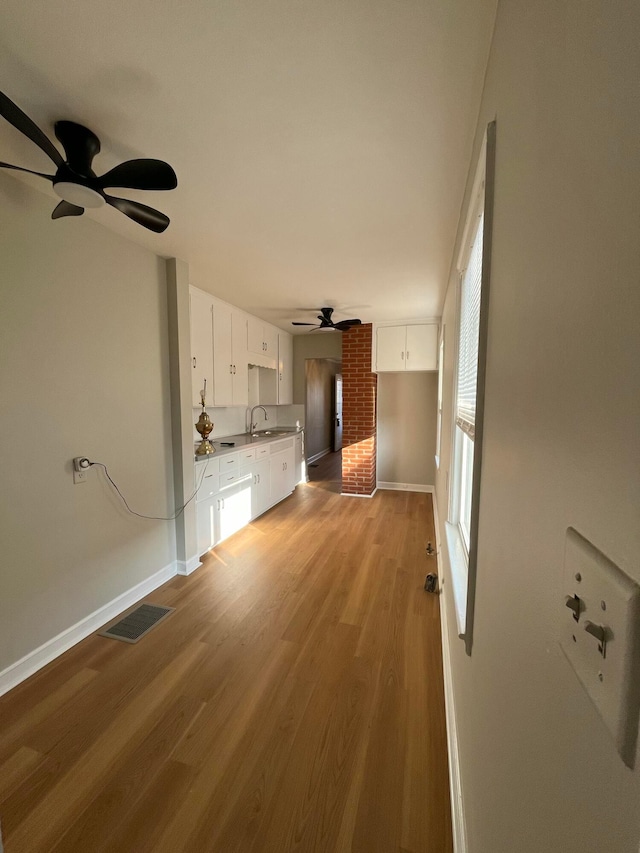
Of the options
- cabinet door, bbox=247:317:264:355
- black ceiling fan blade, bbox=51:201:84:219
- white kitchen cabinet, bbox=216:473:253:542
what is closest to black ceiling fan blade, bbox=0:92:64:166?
black ceiling fan blade, bbox=51:201:84:219

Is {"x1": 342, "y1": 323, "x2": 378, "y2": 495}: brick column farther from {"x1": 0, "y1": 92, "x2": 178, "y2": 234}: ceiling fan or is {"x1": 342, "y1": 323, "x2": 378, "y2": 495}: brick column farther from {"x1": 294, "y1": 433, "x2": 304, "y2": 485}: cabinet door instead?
{"x1": 0, "y1": 92, "x2": 178, "y2": 234}: ceiling fan

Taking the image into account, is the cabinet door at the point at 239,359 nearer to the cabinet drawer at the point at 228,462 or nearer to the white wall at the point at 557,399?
the cabinet drawer at the point at 228,462

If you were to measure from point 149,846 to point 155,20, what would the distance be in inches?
98.7

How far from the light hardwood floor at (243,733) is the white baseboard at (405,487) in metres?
2.66

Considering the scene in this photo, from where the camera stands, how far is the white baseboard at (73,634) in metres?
1.72

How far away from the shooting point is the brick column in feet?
15.7

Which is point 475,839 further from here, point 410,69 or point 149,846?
point 410,69

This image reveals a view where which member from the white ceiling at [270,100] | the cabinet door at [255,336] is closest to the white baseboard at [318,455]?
the cabinet door at [255,336]

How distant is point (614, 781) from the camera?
0.27 m

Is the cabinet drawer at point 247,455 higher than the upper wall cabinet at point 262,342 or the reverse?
the reverse

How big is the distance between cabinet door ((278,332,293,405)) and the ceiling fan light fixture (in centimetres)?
357

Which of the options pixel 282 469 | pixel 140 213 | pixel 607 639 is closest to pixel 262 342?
pixel 282 469

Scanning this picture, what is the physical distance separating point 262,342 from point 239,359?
0.69 metres

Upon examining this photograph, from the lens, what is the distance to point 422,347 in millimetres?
4465
